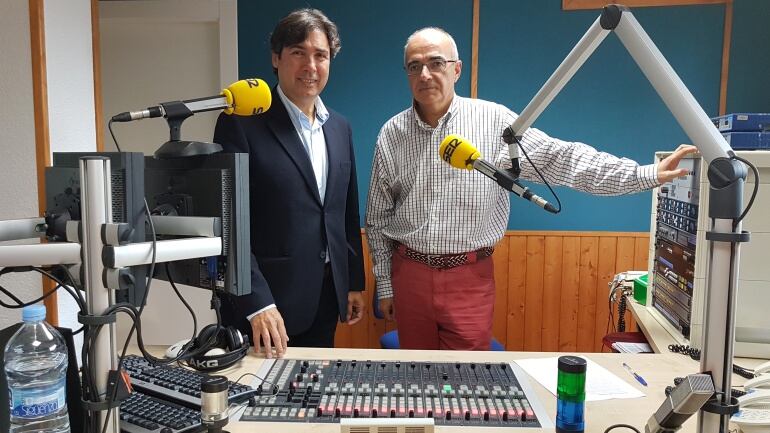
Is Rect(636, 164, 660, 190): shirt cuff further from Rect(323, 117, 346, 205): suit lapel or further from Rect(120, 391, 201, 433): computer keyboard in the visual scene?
Rect(120, 391, 201, 433): computer keyboard

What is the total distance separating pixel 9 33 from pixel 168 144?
158 centimetres

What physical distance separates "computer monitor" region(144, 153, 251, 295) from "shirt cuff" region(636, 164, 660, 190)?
51.2 inches

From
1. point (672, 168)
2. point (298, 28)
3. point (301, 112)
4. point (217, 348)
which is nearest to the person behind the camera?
point (217, 348)

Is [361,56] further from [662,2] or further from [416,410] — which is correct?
[416,410]

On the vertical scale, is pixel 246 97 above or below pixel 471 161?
above

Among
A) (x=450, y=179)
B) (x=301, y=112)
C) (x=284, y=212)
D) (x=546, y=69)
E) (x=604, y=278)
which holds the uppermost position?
(x=546, y=69)

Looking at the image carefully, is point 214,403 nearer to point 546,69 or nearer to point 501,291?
point 501,291

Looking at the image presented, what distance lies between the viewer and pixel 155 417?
1.09m

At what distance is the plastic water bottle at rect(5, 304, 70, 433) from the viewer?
2.90ft

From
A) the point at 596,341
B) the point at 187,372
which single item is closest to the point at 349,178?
the point at 187,372

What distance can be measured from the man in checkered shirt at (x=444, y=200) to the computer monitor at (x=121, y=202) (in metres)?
1.32

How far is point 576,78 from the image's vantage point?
10.8ft

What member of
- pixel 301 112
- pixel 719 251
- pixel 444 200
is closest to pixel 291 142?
pixel 301 112

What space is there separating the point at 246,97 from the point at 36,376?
2.26 ft
